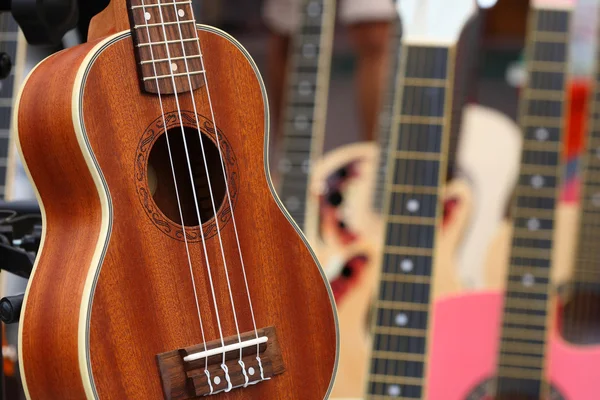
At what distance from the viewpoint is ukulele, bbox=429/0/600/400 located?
6.46 ft

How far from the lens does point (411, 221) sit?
175cm

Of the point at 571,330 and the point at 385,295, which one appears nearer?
the point at 385,295

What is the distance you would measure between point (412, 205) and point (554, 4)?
2.07ft

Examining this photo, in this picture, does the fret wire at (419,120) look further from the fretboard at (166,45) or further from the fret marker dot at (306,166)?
the fret marker dot at (306,166)

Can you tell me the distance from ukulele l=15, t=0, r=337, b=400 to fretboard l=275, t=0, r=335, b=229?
1246 mm

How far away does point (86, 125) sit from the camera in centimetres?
110

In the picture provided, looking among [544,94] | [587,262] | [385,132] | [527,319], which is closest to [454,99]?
[385,132]

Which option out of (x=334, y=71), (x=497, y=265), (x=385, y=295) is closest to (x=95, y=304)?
(x=385, y=295)

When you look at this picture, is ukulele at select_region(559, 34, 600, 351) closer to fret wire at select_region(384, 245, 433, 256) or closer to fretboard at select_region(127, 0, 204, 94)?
fret wire at select_region(384, 245, 433, 256)

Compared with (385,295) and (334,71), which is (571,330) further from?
(334,71)

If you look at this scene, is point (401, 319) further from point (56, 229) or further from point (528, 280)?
point (56, 229)

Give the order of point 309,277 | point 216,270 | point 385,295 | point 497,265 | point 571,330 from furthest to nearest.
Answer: point 497,265 → point 571,330 → point 385,295 → point 309,277 → point 216,270

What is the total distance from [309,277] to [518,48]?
373 centimetres

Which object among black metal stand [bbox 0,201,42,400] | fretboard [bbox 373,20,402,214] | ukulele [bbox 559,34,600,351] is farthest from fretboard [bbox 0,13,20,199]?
ukulele [bbox 559,34,600,351]
